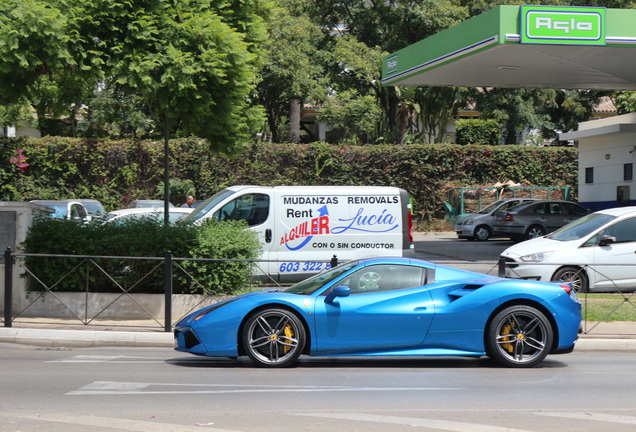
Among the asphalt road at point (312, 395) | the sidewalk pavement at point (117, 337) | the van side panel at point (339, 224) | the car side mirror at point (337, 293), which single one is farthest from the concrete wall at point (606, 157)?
the car side mirror at point (337, 293)

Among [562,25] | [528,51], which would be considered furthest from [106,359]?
[528,51]

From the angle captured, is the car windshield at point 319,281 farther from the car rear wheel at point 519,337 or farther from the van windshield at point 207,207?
the van windshield at point 207,207

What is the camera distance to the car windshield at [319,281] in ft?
30.6

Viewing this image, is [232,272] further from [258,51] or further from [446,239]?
[446,239]

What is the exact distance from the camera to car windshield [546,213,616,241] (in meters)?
15.5

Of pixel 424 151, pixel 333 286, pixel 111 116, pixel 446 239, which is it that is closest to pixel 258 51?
pixel 111 116

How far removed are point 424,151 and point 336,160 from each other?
395cm

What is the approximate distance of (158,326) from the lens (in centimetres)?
1194

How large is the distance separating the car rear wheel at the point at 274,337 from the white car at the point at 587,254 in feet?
21.8

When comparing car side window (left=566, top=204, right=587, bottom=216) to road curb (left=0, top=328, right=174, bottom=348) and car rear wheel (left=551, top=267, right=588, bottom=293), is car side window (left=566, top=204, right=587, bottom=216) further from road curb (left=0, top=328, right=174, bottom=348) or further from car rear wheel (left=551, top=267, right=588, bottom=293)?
road curb (left=0, top=328, right=174, bottom=348)

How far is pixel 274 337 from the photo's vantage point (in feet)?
29.5

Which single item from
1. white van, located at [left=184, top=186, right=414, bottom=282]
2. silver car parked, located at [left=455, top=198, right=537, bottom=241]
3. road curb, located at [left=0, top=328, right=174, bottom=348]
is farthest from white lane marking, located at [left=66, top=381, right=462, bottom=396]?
silver car parked, located at [left=455, top=198, right=537, bottom=241]

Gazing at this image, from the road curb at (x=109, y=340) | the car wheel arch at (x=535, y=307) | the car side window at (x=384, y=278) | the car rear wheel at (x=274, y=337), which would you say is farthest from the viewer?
the road curb at (x=109, y=340)

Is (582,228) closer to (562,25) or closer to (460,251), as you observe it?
(562,25)
